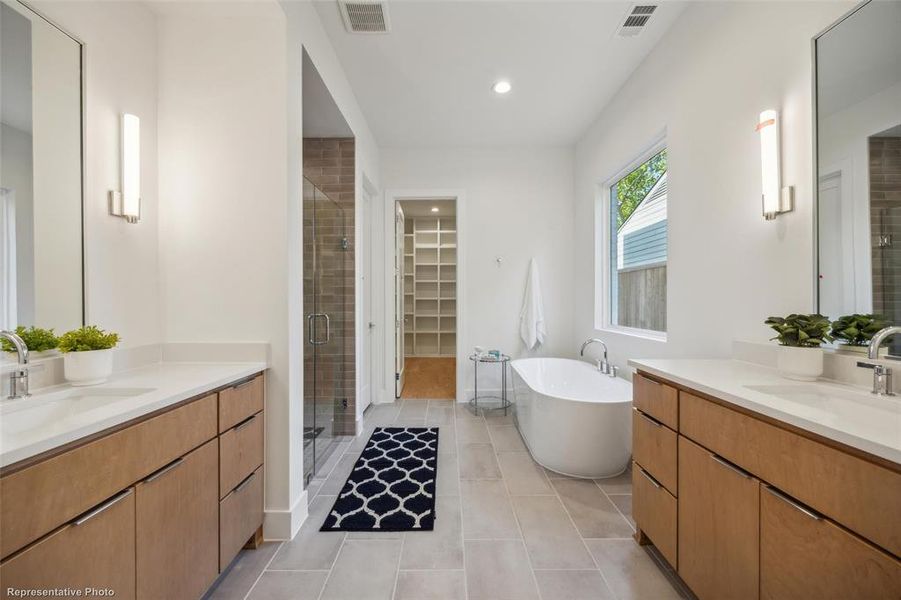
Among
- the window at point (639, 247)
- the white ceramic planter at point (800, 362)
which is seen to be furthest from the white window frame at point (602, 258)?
the white ceramic planter at point (800, 362)

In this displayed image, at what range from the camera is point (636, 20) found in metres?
2.00

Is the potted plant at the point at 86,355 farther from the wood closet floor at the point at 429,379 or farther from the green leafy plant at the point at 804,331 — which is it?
the wood closet floor at the point at 429,379

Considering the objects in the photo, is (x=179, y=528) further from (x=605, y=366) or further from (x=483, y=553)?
(x=605, y=366)

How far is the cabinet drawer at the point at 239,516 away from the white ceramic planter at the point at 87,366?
644 millimetres

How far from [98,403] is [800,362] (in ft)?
8.18

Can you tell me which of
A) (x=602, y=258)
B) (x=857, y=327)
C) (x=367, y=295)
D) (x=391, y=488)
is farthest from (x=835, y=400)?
(x=367, y=295)

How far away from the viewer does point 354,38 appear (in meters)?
2.14

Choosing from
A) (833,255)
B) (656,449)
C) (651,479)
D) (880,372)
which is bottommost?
(651,479)

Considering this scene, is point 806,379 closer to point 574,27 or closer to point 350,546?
point 350,546

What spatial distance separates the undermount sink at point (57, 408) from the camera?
2.85 feet

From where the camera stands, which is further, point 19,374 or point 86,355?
point 86,355

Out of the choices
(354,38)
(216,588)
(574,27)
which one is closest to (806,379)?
(574,27)

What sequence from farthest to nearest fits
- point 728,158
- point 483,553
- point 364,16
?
point 364,16, point 728,158, point 483,553

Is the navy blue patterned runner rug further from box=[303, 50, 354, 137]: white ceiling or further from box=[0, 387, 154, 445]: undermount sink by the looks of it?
box=[303, 50, 354, 137]: white ceiling
